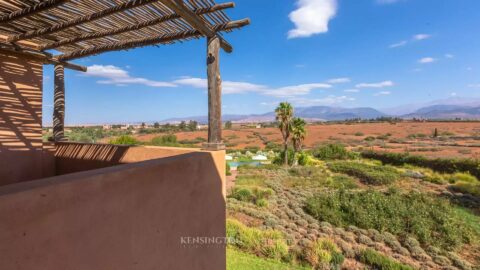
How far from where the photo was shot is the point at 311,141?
49.7m

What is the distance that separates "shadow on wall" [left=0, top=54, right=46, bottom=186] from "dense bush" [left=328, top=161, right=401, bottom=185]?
20.2m

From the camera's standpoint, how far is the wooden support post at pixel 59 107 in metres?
5.09

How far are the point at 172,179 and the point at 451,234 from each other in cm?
1255

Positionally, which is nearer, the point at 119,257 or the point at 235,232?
the point at 119,257

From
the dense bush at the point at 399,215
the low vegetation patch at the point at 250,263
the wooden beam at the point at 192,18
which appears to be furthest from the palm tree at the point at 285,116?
the wooden beam at the point at 192,18

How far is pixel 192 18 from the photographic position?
3004 mm

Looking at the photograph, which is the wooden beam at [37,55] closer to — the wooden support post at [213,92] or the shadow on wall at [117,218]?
the wooden support post at [213,92]

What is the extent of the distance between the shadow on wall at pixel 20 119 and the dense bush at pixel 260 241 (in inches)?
245

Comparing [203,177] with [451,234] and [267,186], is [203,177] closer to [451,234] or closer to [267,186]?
[451,234]

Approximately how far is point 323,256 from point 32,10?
8.77 m

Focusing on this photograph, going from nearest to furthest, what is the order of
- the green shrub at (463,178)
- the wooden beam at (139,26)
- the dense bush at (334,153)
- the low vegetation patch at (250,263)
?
the wooden beam at (139,26) → the low vegetation patch at (250,263) → the green shrub at (463,178) → the dense bush at (334,153)

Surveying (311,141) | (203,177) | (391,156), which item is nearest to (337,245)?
(203,177)

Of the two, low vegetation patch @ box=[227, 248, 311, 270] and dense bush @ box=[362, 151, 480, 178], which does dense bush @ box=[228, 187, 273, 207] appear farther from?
dense bush @ box=[362, 151, 480, 178]

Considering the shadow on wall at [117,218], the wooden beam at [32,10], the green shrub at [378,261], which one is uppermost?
the wooden beam at [32,10]
